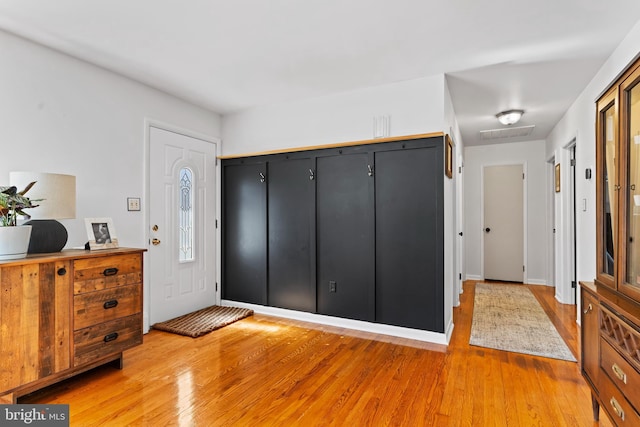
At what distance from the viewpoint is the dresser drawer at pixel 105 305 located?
223 centimetres

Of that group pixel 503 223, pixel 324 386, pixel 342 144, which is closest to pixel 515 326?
pixel 324 386

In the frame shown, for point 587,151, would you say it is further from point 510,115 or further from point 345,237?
point 345,237

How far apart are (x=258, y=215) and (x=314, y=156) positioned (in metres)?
0.98

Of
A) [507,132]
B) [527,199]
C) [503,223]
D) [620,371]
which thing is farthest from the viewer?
[503,223]

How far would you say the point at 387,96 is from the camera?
3.32m

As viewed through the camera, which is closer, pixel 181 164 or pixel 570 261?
pixel 181 164

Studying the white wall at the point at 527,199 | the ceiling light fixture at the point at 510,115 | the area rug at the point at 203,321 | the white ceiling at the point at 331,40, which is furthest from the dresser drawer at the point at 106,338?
the white wall at the point at 527,199

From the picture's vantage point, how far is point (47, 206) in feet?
7.30

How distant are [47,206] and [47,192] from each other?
0.30 feet

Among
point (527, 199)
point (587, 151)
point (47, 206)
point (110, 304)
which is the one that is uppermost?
point (587, 151)

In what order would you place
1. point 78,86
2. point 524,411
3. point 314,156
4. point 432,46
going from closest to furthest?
point 524,411 < point 432,46 < point 78,86 < point 314,156

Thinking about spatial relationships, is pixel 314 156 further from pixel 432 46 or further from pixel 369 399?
pixel 369 399

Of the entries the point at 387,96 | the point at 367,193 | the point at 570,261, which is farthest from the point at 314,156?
the point at 570,261

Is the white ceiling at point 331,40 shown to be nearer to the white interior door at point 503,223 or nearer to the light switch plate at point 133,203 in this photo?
the light switch plate at point 133,203
